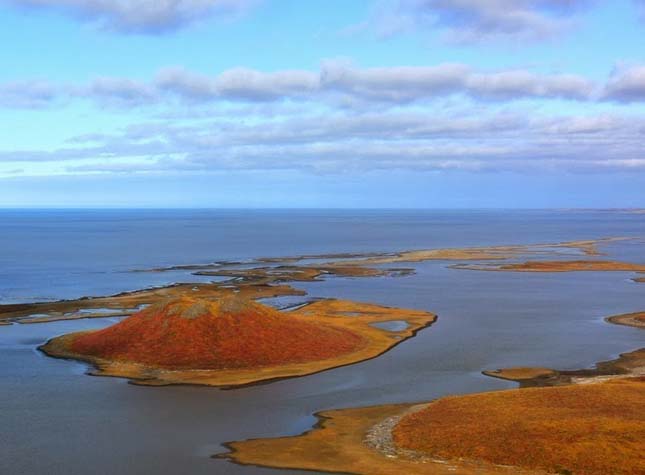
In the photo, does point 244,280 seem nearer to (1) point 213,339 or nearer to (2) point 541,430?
(1) point 213,339

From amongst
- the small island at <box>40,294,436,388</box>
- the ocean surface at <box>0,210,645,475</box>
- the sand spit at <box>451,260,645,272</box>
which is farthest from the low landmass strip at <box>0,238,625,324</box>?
the sand spit at <box>451,260,645,272</box>

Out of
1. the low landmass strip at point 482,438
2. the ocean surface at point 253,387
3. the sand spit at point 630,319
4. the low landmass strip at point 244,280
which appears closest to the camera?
the low landmass strip at point 482,438

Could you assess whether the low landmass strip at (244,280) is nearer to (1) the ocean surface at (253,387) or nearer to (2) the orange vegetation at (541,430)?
(1) the ocean surface at (253,387)

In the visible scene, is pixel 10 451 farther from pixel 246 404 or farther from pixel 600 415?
pixel 600 415

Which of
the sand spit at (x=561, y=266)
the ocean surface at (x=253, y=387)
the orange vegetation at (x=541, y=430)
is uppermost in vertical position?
the sand spit at (x=561, y=266)

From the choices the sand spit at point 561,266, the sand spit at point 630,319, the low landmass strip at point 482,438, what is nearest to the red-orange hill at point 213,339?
the low landmass strip at point 482,438

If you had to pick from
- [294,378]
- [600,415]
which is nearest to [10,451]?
[294,378]
